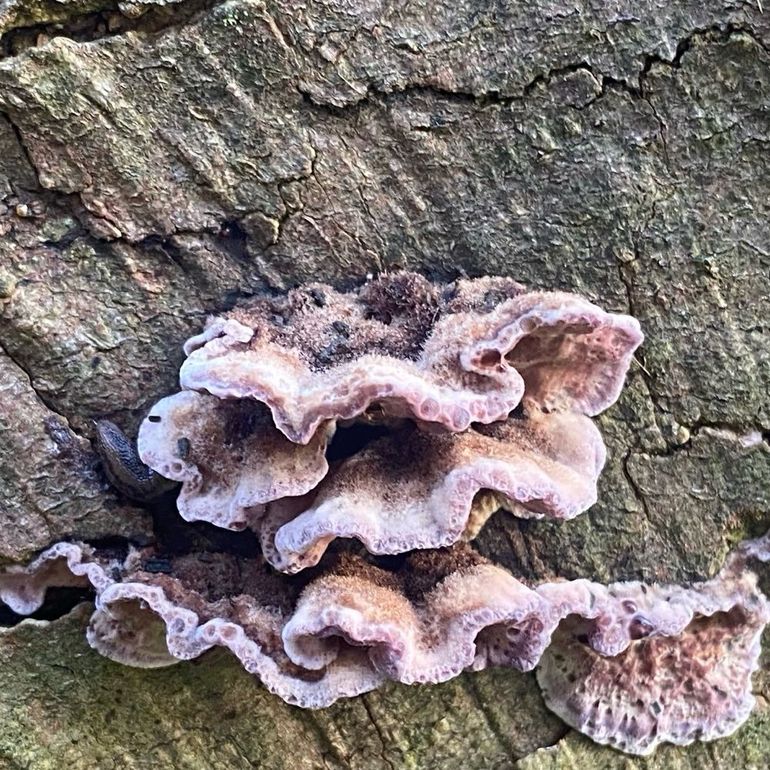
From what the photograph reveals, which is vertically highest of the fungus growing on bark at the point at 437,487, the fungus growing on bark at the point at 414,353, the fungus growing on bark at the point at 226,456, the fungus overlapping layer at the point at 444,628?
the fungus growing on bark at the point at 414,353

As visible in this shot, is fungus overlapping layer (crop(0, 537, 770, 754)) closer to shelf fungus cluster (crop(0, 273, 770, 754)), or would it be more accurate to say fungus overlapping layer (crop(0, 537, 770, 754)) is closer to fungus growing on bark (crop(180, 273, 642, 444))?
shelf fungus cluster (crop(0, 273, 770, 754))

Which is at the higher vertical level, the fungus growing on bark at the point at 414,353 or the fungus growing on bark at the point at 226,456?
the fungus growing on bark at the point at 414,353

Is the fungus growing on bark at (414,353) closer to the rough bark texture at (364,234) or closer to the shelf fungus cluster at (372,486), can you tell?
the shelf fungus cluster at (372,486)

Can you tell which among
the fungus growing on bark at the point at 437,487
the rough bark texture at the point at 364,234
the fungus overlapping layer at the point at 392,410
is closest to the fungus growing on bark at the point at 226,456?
the fungus overlapping layer at the point at 392,410

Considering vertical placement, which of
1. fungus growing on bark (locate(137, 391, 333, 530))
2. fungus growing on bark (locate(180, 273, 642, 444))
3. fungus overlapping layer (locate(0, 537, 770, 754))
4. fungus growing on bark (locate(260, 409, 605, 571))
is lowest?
fungus overlapping layer (locate(0, 537, 770, 754))

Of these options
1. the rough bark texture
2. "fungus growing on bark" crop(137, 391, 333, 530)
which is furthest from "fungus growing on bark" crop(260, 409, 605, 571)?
the rough bark texture

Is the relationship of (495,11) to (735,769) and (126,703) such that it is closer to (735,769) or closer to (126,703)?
(126,703)

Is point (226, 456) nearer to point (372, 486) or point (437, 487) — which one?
point (372, 486)
